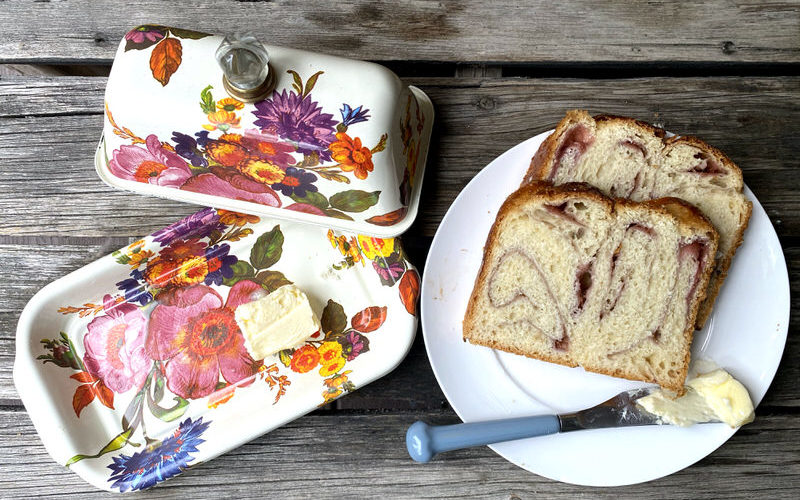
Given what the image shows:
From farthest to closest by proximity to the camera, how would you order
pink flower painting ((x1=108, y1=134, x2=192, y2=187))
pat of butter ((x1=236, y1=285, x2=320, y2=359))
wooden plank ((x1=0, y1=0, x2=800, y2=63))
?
wooden plank ((x1=0, y1=0, x2=800, y2=63)), pat of butter ((x1=236, y1=285, x2=320, y2=359)), pink flower painting ((x1=108, y1=134, x2=192, y2=187))

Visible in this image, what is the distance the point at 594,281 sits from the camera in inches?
43.9

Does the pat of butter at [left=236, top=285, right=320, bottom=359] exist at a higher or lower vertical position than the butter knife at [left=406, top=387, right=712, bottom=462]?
higher

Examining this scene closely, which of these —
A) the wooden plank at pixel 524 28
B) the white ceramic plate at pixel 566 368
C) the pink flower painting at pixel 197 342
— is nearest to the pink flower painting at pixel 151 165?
the pink flower painting at pixel 197 342

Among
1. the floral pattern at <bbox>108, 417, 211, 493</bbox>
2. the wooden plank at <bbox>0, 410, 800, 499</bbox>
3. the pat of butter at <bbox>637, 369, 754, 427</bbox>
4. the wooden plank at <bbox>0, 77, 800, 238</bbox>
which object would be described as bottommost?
the wooden plank at <bbox>0, 410, 800, 499</bbox>

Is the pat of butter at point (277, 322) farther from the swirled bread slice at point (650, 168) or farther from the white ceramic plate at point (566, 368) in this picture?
the swirled bread slice at point (650, 168)

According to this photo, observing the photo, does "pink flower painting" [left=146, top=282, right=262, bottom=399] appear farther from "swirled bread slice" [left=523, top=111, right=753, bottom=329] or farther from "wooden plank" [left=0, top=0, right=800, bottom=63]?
"swirled bread slice" [left=523, top=111, right=753, bottom=329]

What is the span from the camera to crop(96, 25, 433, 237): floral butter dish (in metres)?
0.95

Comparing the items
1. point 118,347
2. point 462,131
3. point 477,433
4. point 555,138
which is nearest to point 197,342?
point 118,347

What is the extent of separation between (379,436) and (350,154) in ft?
1.95

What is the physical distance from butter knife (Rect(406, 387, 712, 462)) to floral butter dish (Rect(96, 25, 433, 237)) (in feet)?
1.34

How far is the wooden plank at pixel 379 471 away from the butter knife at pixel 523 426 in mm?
133

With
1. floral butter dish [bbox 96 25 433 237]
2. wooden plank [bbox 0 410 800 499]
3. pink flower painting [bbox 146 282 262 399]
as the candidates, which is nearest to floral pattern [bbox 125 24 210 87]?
floral butter dish [bbox 96 25 433 237]

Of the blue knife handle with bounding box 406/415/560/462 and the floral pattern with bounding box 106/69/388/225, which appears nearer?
the floral pattern with bounding box 106/69/388/225

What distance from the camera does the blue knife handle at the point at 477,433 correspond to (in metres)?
1.09
